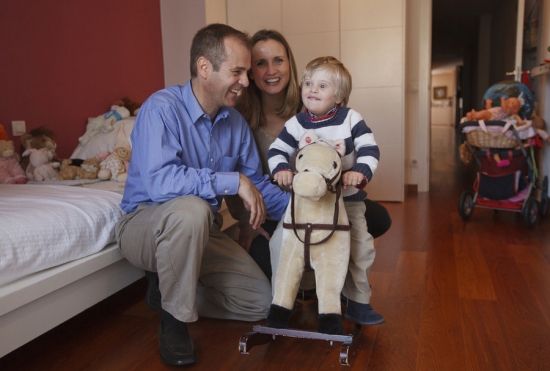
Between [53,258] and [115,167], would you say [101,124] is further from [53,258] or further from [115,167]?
[53,258]

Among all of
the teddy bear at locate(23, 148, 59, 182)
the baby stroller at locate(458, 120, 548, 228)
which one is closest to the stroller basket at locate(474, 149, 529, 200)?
the baby stroller at locate(458, 120, 548, 228)

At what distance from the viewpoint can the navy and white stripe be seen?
1.55m

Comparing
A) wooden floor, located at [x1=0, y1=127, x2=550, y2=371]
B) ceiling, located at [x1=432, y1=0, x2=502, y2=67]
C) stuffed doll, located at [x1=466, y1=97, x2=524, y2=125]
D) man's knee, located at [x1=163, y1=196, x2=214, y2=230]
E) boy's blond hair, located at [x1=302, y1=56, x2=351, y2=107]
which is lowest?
wooden floor, located at [x1=0, y1=127, x2=550, y2=371]

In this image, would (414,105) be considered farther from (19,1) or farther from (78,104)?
(19,1)

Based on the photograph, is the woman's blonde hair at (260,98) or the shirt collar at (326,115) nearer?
the shirt collar at (326,115)

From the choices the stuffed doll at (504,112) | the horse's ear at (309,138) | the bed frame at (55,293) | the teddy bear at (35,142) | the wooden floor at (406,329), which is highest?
the stuffed doll at (504,112)

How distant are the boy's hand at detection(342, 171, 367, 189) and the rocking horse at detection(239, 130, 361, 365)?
0.02 m

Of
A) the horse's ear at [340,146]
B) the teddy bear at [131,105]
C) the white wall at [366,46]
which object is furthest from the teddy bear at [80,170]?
the white wall at [366,46]

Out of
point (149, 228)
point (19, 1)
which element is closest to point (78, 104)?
point (19, 1)

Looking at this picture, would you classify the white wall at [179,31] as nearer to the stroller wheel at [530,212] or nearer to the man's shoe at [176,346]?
the stroller wheel at [530,212]

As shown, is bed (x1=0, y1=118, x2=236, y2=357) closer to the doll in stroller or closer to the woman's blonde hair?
the woman's blonde hair

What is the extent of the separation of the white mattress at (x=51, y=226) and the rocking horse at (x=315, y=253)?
0.62 meters

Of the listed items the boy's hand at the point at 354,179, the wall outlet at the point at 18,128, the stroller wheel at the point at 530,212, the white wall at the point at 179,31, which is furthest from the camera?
the white wall at the point at 179,31

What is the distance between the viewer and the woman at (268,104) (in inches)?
78.0
